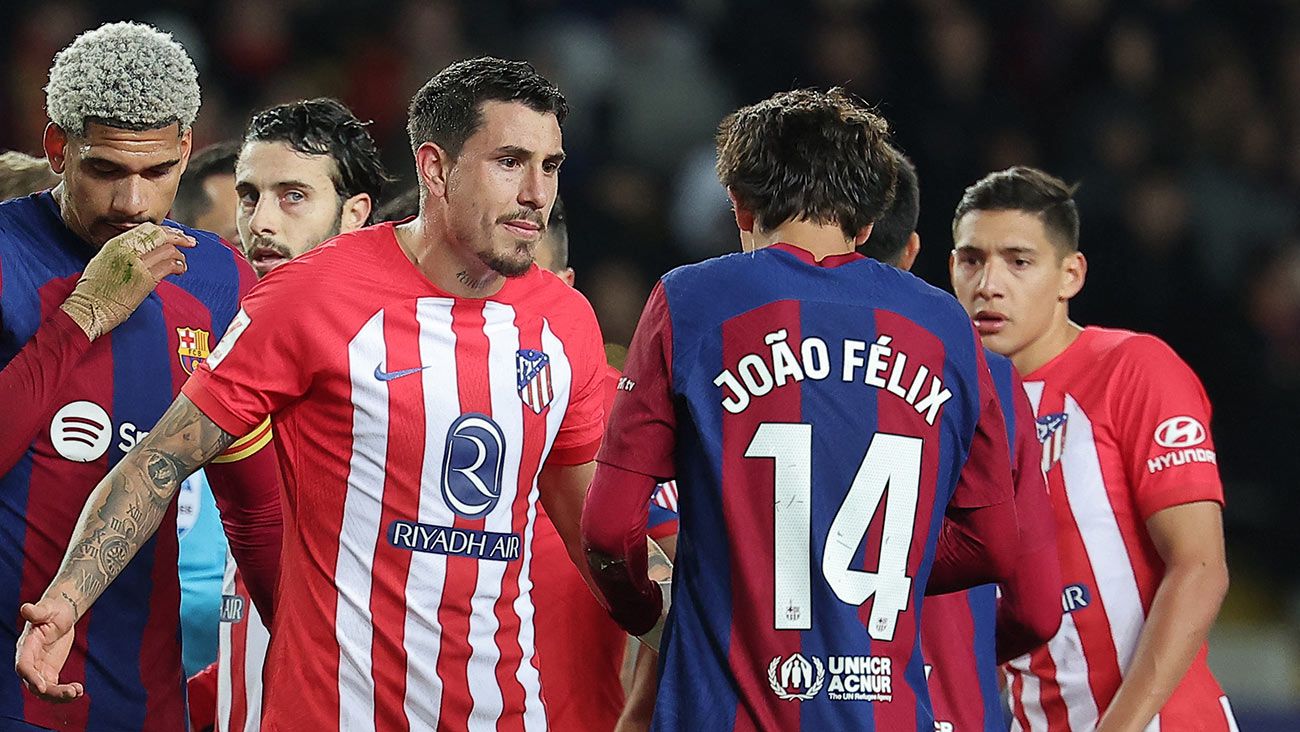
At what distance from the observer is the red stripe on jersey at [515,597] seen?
11.2 ft

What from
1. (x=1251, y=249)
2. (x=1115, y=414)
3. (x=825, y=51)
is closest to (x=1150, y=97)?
(x=1251, y=249)

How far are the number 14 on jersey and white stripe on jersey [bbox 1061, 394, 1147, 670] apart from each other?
53.4 inches

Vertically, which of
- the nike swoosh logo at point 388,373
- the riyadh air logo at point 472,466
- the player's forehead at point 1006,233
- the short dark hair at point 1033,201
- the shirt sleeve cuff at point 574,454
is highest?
the short dark hair at point 1033,201

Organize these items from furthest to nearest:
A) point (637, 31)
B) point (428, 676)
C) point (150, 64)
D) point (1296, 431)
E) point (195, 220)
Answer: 1. point (637, 31)
2. point (1296, 431)
3. point (195, 220)
4. point (150, 64)
5. point (428, 676)

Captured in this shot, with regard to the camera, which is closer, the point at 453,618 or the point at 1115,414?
the point at 453,618

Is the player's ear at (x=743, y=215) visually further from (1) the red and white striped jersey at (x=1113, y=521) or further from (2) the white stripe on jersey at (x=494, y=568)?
(1) the red and white striped jersey at (x=1113, y=521)

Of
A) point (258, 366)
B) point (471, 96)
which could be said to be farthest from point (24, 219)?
point (471, 96)

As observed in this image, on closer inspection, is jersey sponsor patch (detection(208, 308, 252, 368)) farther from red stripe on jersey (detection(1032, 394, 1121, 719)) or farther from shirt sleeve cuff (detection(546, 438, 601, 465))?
red stripe on jersey (detection(1032, 394, 1121, 719))

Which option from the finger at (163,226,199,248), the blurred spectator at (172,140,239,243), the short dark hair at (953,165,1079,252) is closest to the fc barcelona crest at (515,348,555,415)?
the finger at (163,226,199,248)

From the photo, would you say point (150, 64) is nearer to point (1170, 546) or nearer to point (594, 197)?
point (1170, 546)

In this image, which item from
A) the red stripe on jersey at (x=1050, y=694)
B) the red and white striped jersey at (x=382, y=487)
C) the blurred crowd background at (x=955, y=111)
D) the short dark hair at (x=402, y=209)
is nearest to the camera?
the red and white striped jersey at (x=382, y=487)

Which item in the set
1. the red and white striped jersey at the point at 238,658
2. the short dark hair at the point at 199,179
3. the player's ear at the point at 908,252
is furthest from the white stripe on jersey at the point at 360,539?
the short dark hair at the point at 199,179

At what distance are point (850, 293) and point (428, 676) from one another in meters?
1.13

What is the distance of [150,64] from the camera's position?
3.54 meters
